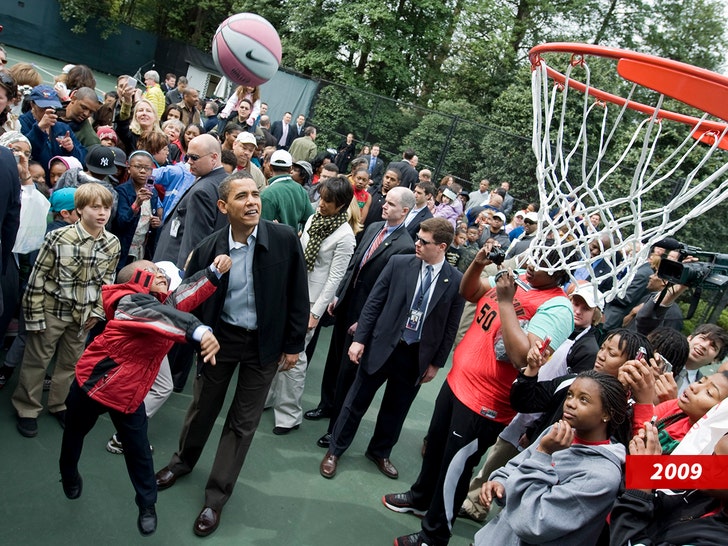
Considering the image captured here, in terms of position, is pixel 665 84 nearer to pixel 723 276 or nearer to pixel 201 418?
pixel 723 276

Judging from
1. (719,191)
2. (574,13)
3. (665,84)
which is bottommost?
(719,191)

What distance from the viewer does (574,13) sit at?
23078mm

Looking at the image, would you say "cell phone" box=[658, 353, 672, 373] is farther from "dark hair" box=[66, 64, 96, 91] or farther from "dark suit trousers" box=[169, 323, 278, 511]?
"dark hair" box=[66, 64, 96, 91]

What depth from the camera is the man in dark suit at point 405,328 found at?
4129mm

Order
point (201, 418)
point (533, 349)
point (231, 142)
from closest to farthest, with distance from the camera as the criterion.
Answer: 1. point (533, 349)
2. point (201, 418)
3. point (231, 142)

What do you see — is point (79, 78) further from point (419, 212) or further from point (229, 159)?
point (419, 212)

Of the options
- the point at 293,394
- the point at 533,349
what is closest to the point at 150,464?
the point at 293,394

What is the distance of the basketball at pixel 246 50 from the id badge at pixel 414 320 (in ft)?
11.5

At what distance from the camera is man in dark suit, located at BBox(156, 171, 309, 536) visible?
3.43 metres

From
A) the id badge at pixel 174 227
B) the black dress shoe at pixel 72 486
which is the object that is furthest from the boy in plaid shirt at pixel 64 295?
the black dress shoe at pixel 72 486

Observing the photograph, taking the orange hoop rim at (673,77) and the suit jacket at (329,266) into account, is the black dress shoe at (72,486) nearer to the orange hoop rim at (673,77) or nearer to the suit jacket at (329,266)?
the suit jacket at (329,266)

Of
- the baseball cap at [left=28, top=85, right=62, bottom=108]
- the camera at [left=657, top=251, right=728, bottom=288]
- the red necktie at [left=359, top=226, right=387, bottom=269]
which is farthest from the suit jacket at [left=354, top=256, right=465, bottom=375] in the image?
the baseball cap at [left=28, top=85, right=62, bottom=108]

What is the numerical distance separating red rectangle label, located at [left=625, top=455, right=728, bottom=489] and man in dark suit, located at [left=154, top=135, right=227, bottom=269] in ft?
11.0

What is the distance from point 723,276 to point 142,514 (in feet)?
14.1
